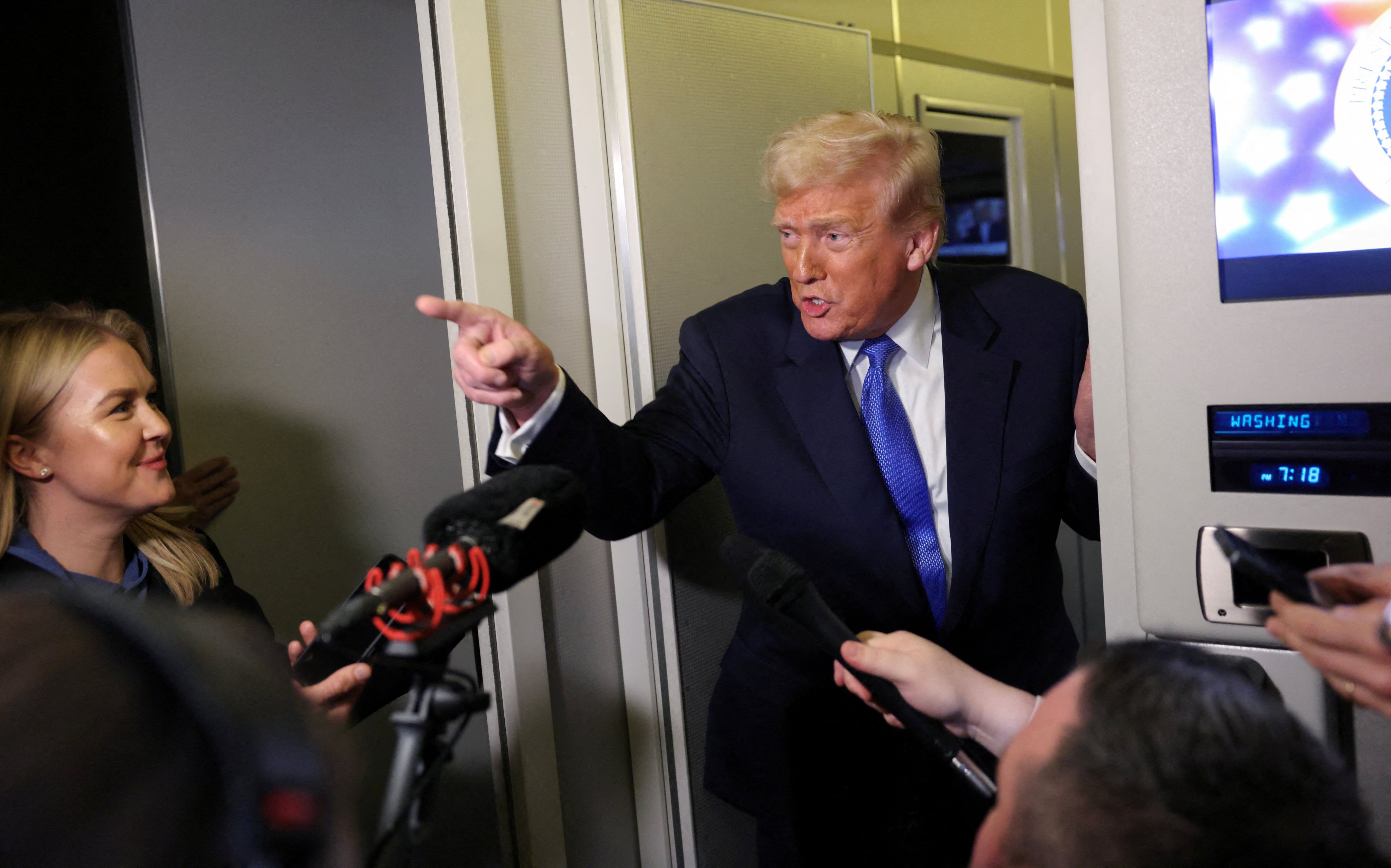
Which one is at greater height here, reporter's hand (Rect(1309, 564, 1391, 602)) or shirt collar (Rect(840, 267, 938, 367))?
shirt collar (Rect(840, 267, 938, 367))

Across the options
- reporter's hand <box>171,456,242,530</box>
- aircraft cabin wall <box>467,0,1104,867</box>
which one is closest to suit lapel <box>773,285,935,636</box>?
aircraft cabin wall <box>467,0,1104,867</box>

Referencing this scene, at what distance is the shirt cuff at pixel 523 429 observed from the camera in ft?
4.95

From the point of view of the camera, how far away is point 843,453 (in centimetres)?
172

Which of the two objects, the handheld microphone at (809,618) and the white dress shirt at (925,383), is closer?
the handheld microphone at (809,618)

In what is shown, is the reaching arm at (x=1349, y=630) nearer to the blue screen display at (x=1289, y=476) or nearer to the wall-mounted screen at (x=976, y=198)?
the blue screen display at (x=1289, y=476)

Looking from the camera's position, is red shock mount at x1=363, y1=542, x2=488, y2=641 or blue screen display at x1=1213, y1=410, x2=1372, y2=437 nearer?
red shock mount at x1=363, y1=542, x2=488, y2=641

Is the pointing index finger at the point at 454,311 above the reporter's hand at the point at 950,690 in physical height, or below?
above

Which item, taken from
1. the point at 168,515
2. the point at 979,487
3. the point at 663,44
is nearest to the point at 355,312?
the point at 168,515

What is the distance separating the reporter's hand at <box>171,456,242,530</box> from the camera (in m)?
2.08

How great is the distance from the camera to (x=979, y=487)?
1.68 metres

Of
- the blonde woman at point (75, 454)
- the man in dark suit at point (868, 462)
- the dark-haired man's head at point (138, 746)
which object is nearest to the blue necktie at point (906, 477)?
the man in dark suit at point (868, 462)

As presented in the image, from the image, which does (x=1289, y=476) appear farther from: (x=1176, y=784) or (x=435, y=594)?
(x=435, y=594)

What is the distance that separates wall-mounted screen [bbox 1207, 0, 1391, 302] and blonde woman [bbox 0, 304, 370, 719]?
1588 mm

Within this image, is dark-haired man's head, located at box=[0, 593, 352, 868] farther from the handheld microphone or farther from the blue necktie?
the blue necktie
